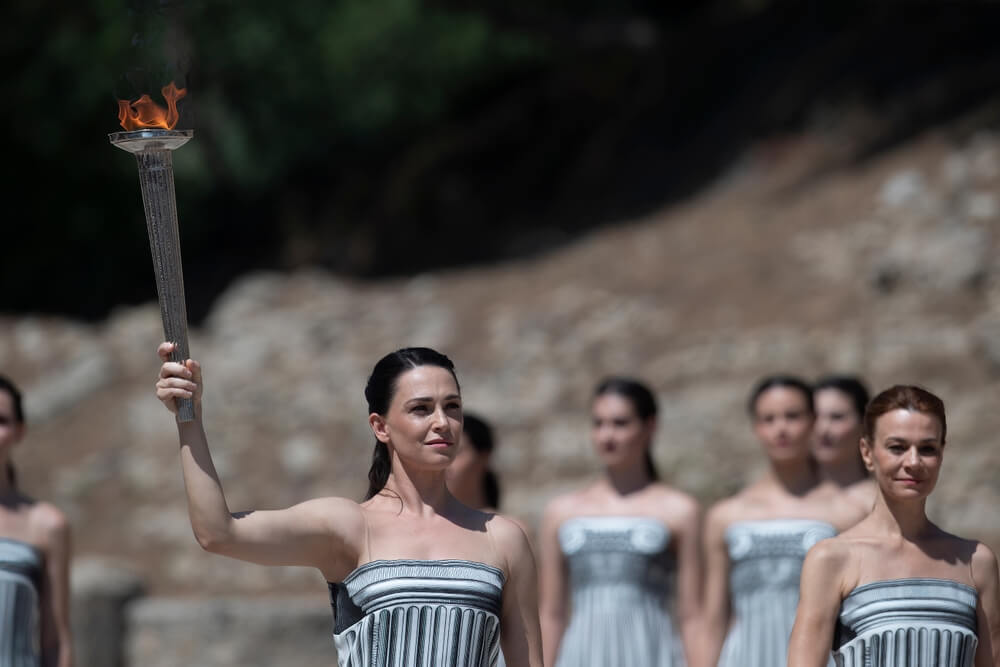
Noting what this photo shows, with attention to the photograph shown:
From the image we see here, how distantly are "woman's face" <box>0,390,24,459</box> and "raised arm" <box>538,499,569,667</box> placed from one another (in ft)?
7.23

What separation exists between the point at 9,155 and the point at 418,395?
19899 mm

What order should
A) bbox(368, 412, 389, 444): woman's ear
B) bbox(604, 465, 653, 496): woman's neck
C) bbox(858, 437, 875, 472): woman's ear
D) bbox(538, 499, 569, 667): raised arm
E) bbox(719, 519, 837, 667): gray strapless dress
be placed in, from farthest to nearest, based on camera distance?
bbox(604, 465, 653, 496): woman's neck, bbox(538, 499, 569, 667): raised arm, bbox(719, 519, 837, 667): gray strapless dress, bbox(858, 437, 875, 472): woman's ear, bbox(368, 412, 389, 444): woman's ear

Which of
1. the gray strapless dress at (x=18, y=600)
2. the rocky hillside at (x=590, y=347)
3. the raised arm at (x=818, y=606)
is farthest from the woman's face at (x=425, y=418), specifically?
the rocky hillside at (x=590, y=347)

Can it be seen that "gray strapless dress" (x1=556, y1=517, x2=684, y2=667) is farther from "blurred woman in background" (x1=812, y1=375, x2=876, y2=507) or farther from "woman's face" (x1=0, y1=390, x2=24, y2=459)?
"woman's face" (x1=0, y1=390, x2=24, y2=459)

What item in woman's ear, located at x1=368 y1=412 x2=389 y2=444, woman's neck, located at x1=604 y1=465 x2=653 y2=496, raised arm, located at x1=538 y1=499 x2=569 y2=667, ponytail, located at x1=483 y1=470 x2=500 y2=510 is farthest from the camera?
ponytail, located at x1=483 y1=470 x2=500 y2=510

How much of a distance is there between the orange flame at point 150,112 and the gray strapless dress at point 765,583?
128 inches

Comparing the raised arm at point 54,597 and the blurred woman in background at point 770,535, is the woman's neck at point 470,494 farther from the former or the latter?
the raised arm at point 54,597

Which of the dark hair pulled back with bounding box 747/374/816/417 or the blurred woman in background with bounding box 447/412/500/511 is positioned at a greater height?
the dark hair pulled back with bounding box 747/374/816/417

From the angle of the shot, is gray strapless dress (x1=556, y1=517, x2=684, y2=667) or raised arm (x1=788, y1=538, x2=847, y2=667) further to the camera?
gray strapless dress (x1=556, y1=517, x2=684, y2=667)

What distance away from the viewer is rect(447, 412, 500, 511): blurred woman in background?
606 cm

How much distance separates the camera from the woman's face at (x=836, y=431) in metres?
6.35

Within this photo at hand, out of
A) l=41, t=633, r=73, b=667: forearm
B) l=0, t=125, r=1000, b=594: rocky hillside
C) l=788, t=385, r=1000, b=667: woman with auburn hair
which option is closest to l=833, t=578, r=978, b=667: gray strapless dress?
l=788, t=385, r=1000, b=667: woman with auburn hair

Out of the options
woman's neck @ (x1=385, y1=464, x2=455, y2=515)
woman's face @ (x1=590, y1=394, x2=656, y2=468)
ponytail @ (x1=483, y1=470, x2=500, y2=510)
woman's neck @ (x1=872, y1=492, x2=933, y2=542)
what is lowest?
woman's neck @ (x1=872, y1=492, x2=933, y2=542)

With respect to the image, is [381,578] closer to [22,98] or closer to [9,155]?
[22,98]
